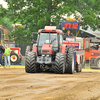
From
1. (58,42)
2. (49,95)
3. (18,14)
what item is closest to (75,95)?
(49,95)

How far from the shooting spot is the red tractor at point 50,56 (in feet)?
46.4

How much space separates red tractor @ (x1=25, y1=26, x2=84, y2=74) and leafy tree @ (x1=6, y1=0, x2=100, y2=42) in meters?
13.4

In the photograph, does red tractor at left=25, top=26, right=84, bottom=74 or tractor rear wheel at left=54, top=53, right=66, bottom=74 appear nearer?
tractor rear wheel at left=54, top=53, right=66, bottom=74

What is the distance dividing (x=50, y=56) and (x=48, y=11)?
15.6 meters

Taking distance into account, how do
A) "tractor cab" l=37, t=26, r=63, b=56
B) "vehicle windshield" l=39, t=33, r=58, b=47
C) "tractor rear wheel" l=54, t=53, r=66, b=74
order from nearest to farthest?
"tractor rear wheel" l=54, t=53, r=66, b=74 < "tractor cab" l=37, t=26, r=63, b=56 < "vehicle windshield" l=39, t=33, r=58, b=47

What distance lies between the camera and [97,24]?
3100 cm

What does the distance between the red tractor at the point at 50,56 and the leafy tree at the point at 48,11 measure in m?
13.4

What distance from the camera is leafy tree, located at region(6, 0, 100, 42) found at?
29344 millimetres

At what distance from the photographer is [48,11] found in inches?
1166

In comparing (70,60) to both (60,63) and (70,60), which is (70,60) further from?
(60,63)

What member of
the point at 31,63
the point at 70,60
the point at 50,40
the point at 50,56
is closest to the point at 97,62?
the point at 70,60

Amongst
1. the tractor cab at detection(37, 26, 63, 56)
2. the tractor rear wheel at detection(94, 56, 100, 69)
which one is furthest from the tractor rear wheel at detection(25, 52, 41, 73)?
the tractor rear wheel at detection(94, 56, 100, 69)

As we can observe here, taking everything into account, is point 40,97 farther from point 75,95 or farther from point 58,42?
point 58,42

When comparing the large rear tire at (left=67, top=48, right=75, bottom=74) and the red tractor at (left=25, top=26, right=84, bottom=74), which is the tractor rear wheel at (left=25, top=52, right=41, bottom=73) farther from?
the large rear tire at (left=67, top=48, right=75, bottom=74)
